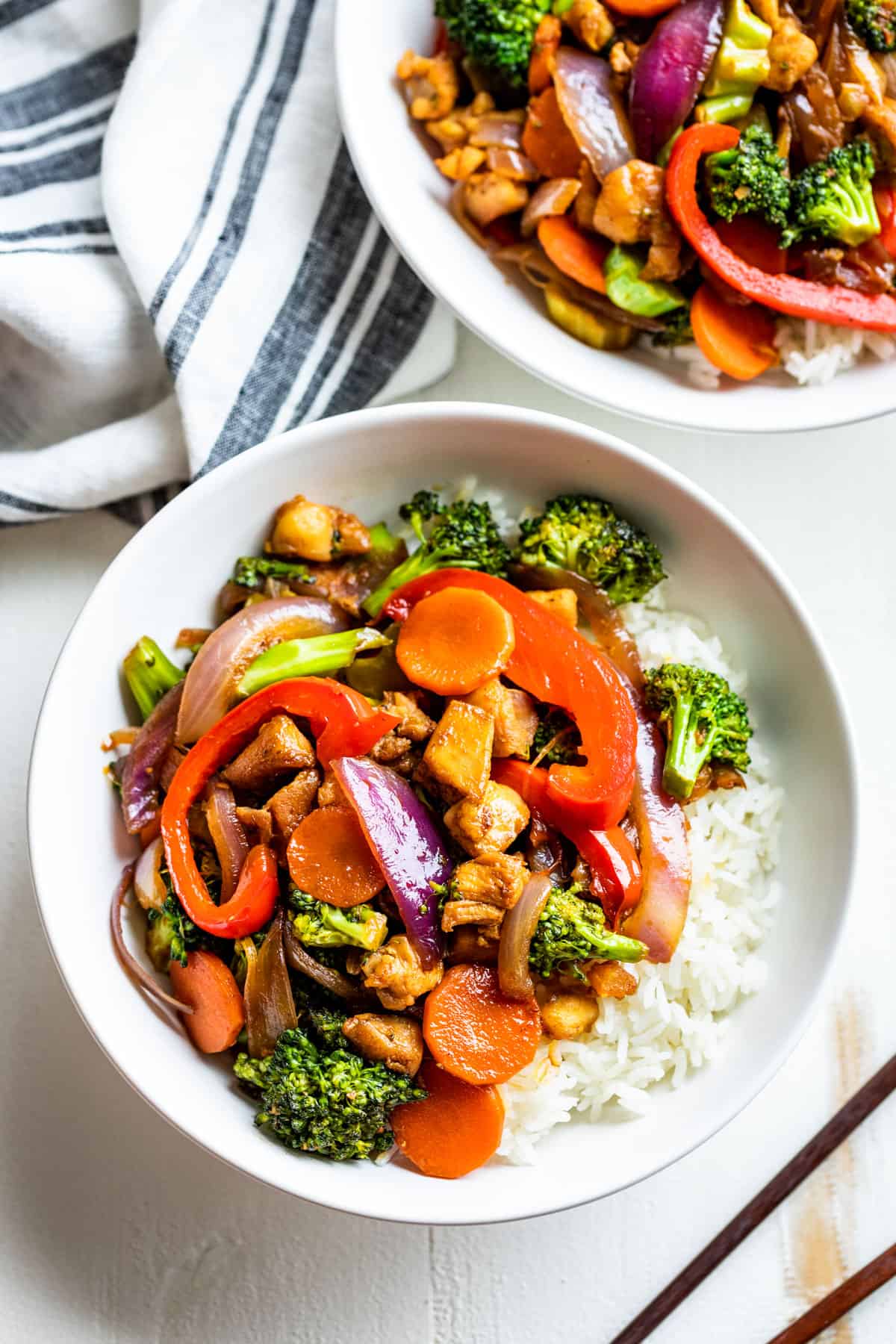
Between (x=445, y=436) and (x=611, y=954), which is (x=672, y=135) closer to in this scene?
(x=445, y=436)

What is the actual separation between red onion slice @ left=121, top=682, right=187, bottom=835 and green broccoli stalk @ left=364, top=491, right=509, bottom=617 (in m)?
0.55

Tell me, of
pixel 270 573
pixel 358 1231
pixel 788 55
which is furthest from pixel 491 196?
pixel 358 1231

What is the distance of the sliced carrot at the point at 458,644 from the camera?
8.48 ft

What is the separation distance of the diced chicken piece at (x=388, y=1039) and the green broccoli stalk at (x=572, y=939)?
312 millimetres

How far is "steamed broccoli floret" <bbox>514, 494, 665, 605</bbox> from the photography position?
9.16 feet

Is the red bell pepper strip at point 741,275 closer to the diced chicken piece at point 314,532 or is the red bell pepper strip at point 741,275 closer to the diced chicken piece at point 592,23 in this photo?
the diced chicken piece at point 592,23

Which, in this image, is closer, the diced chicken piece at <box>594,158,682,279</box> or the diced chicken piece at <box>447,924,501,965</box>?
the diced chicken piece at <box>447,924,501,965</box>

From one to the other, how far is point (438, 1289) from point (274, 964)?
1255mm

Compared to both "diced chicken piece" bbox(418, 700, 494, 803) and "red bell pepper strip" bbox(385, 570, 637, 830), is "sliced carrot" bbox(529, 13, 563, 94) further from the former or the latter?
"diced chicken piece" bbox(418, 700, 494, 803)

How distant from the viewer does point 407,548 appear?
301cm

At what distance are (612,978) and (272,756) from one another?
2.96 ft

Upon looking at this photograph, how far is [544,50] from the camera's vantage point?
9.78 ft

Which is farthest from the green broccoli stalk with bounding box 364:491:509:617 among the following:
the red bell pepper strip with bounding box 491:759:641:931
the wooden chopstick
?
the wooden chopstick

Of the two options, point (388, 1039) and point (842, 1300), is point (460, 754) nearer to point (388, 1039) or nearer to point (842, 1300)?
point (388, 1039)
